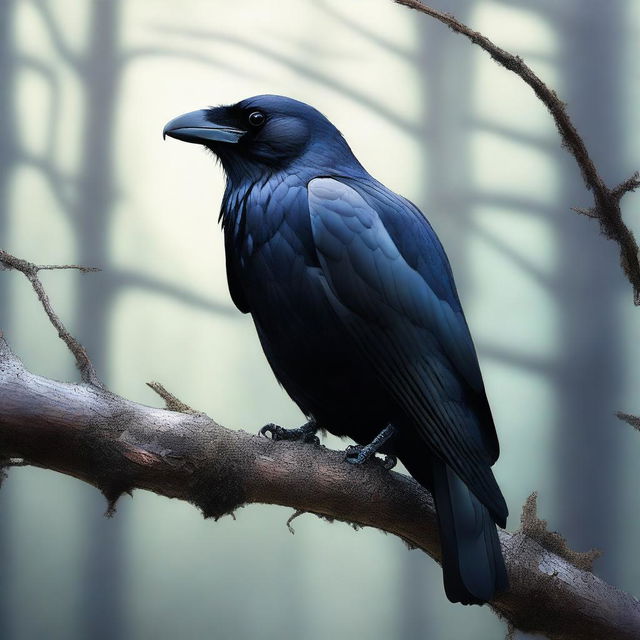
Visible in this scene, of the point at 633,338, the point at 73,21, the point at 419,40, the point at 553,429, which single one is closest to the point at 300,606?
the point at 553,429

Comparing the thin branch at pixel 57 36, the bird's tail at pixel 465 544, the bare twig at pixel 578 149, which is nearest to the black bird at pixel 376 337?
the bird's tail at pixel 465 544

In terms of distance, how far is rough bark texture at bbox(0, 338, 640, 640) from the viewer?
124cm

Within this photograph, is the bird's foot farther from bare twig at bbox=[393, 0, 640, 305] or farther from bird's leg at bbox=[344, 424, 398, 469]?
bare twig at bbox=[393, 0, 640, 305]

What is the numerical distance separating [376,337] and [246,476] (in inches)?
11.7

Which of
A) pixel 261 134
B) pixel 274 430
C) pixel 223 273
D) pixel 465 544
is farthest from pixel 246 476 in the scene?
pixel 223 273

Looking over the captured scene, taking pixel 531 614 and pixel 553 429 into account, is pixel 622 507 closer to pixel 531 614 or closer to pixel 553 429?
pixel 553 429

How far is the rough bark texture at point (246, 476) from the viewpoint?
1238 millimetres

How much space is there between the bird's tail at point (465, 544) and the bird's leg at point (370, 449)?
10cm

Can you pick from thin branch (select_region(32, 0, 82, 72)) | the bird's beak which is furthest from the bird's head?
thin branch (select_region(32, 0, 82, 72))

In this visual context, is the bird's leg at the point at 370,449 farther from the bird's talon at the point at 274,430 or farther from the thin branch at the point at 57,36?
the thin branch at the point at 57,36

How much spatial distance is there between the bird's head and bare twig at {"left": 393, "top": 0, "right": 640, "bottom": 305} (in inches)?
12.3

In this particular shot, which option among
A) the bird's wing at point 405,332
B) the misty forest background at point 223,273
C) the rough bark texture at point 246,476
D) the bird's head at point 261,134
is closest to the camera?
the rough bark texture at point 246,476

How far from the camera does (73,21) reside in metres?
2.90

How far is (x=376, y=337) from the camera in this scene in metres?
1.36
